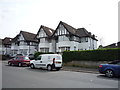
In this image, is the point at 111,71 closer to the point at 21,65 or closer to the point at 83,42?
the point at 21,65

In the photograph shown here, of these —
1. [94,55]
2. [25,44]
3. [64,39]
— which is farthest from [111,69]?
[25,44]

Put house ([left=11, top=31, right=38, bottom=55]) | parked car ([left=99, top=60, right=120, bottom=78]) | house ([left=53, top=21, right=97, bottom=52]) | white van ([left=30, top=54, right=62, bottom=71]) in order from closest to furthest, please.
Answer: parked car ([left=99, top=60, right=120, bottom=78]) < white van ([left=30, top=54, right=62, bottom=71]) < house ([left=53, top=21, right=97, bottom=52]) < house ([left=11, top=31, right=38, bottom=55])

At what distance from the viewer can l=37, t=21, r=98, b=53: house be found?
2727cm

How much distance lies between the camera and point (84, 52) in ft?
55.7

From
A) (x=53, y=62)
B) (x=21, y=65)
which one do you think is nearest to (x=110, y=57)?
(x=53, y=62)

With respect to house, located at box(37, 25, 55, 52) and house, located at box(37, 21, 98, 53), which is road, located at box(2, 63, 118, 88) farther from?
house, located at box(37, 25, 55, 52)

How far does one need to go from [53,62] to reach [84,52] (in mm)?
6386

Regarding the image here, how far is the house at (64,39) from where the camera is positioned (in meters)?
27.3

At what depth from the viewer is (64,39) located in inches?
1091

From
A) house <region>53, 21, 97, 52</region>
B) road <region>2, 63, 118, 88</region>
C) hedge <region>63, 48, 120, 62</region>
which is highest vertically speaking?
house <region>53, 21, 97, 52</region>

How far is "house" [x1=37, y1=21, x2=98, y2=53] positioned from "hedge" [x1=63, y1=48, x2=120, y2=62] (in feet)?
28.3

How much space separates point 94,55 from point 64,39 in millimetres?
12931

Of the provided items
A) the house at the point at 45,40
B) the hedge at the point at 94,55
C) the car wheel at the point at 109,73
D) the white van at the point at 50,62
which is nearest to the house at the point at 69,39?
the house at the point at 45,40

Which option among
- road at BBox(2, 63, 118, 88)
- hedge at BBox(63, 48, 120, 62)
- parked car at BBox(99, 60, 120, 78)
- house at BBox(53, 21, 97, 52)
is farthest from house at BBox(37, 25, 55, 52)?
parked car at BBox(99, 60, 120, 78)
